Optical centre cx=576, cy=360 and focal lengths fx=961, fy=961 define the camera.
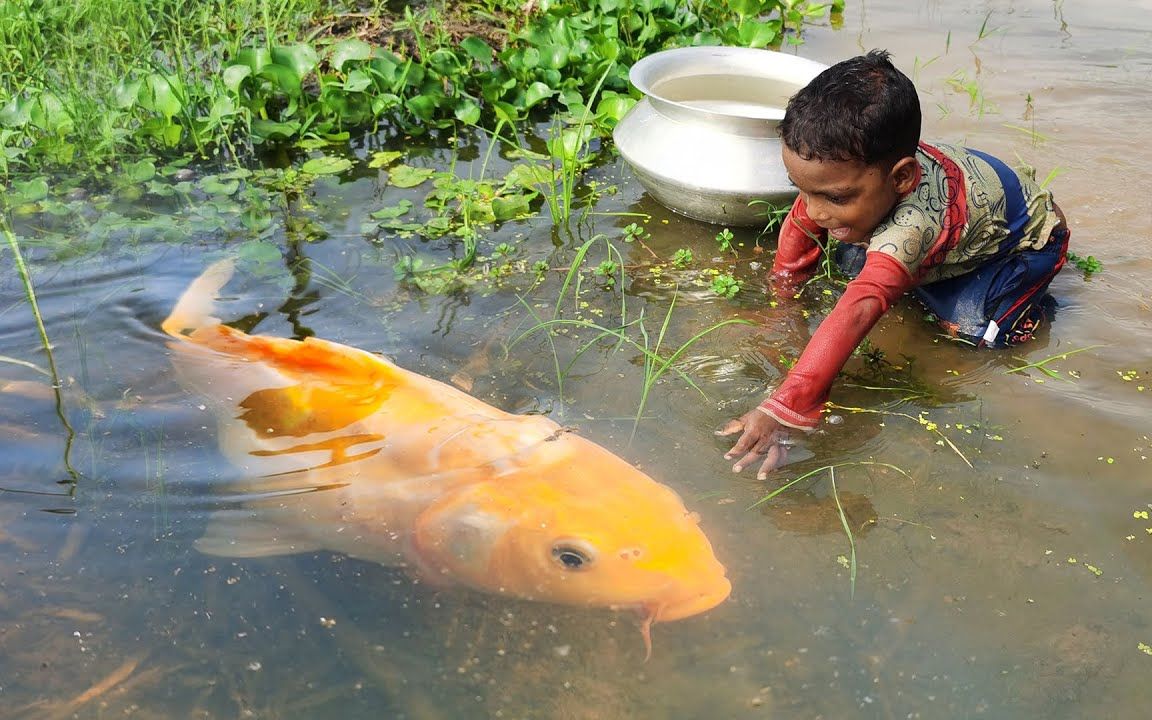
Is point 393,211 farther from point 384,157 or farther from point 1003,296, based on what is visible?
point 1003,296

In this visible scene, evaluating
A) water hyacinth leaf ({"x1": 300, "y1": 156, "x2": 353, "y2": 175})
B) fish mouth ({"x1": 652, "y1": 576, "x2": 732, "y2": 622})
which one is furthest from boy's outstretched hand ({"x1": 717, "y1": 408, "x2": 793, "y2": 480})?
water hyacinth leaf ({"x1": 300, "y1": 156, "x2": 353, "y2": 175})

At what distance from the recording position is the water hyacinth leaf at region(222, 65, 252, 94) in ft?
12.7

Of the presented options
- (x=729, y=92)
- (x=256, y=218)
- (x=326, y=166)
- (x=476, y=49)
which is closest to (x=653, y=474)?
(x=256, y=218)

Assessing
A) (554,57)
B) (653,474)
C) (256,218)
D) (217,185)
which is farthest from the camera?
(554,57)

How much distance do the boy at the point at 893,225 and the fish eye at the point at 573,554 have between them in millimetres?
509

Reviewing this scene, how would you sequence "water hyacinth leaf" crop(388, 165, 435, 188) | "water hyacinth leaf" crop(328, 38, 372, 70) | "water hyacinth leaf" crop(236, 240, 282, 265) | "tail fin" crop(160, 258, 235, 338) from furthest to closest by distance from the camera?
1. "water hyacinth leaf" crop(328, 38, 372, 70)
2. "water hyacinth leaf" crop(388, 165, 435, 188)
3. "water hyacinth leaf" crop(236, 240, 282, 265)
4. "tail fin" crop(160, 258, 235, 338)

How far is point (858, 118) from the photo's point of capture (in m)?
2.33

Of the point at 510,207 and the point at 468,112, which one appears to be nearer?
the point at 510,207

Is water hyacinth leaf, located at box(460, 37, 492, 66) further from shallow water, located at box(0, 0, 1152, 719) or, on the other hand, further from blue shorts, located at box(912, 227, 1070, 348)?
blue shorts, located at box(912, 227, 1070, 348)

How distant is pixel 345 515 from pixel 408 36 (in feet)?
10.7

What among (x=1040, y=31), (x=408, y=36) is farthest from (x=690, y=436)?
(x=1040, y=31)

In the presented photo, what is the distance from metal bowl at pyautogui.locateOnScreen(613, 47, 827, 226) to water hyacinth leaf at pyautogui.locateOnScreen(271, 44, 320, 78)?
1.42m

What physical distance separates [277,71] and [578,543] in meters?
2.76

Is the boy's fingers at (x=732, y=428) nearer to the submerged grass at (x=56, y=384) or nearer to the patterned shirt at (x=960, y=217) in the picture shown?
the patterned shirt at (x=960, y=217)
